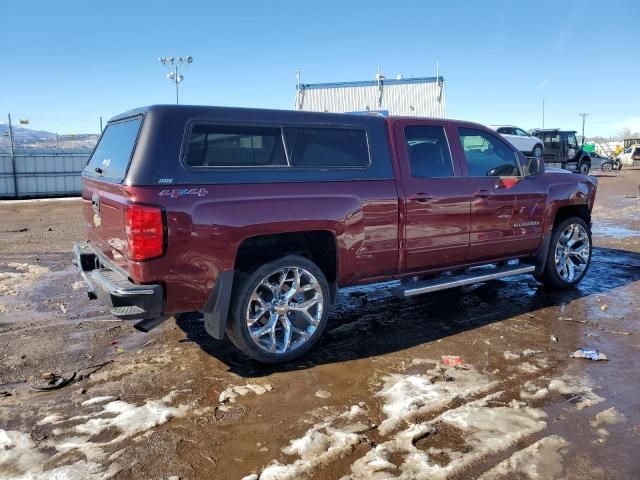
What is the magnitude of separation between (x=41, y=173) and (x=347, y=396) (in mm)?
17623

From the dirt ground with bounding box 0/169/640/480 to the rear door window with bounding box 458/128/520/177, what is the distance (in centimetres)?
147

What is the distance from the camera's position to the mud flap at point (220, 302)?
378cm

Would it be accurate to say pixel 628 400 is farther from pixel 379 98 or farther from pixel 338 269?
pixel 379 98

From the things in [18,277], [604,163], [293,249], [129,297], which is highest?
[604,163]

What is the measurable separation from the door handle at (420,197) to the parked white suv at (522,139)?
2006cm

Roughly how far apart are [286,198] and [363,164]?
876 mm

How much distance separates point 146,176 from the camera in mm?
3498

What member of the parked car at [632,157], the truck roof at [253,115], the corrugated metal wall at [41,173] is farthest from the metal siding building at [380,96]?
the truck roof at [253,115]

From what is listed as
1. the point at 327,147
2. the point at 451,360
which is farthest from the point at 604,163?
the point at 327,147

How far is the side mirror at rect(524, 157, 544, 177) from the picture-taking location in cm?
556

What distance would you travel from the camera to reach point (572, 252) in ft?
20.5

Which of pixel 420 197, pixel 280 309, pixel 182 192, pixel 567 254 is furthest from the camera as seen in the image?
pixel 567 254

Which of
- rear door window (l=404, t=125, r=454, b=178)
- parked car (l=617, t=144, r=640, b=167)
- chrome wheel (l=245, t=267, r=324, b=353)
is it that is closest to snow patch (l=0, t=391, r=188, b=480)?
chrome wheel (l=245, t=267, r=324, b=353)

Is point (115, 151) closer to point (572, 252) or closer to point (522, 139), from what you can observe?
point (572, 252)
